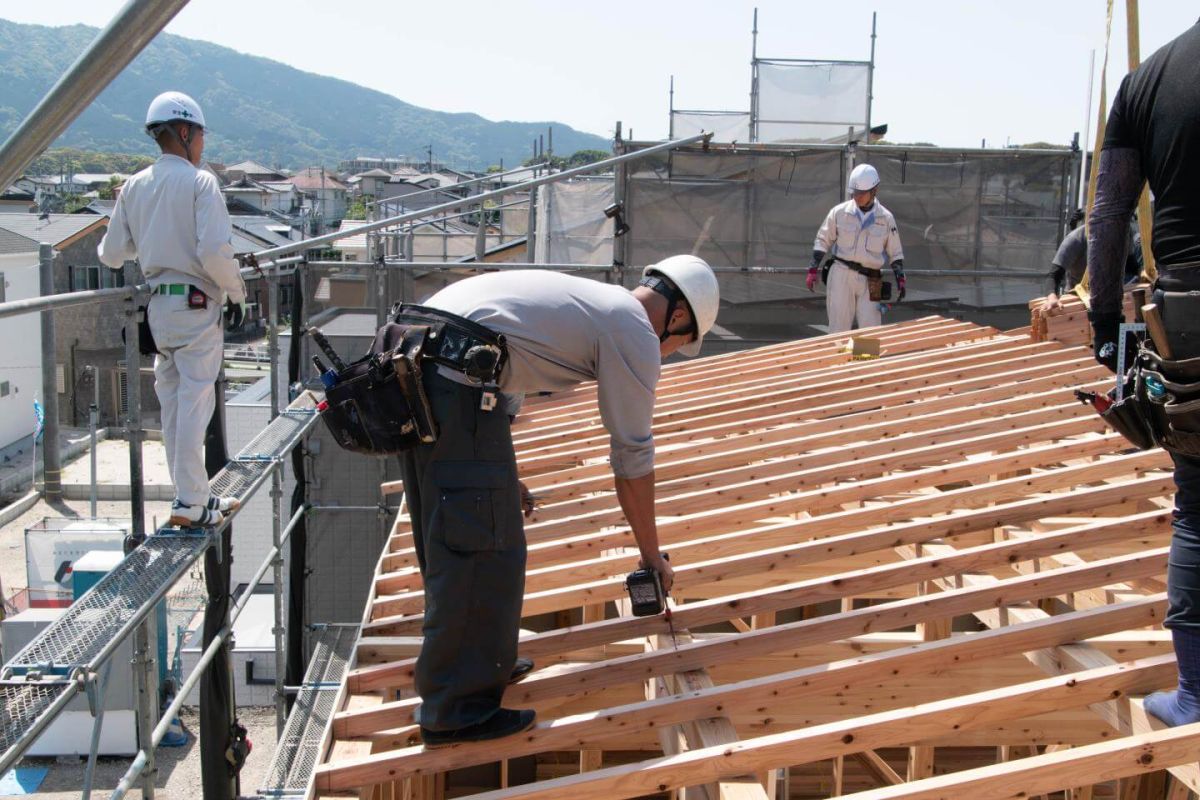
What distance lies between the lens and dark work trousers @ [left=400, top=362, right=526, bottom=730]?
9.35ft

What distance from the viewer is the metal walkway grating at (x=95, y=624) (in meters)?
2.85

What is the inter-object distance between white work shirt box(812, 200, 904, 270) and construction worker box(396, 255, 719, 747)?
621 cm

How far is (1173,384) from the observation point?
2.65 metres

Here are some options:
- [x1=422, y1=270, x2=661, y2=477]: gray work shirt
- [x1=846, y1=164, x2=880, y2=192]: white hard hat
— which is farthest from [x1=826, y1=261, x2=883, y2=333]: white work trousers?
[x1=422, y1=270, x2=661, y2=477]: gray work shirt

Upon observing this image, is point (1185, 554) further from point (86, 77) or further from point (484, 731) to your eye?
point (86, 77)

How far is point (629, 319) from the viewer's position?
3035 mm

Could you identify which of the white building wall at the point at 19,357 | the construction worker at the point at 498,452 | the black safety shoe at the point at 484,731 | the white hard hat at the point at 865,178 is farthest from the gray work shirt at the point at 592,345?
the white building wall at the point at 19,357

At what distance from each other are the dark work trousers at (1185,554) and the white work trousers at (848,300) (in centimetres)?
671

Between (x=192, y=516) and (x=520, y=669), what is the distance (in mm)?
1855

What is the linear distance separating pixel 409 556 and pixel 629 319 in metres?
1.70

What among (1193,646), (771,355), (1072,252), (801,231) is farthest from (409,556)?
(801,231)

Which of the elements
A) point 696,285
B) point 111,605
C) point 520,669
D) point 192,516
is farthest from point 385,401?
point 192,516

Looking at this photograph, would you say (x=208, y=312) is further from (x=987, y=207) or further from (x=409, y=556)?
(x=987, y=207)

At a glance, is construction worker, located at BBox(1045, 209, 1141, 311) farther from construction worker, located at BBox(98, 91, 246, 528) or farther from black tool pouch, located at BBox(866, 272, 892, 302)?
construction worker, located at BBox(98, 91, 246, 528)
